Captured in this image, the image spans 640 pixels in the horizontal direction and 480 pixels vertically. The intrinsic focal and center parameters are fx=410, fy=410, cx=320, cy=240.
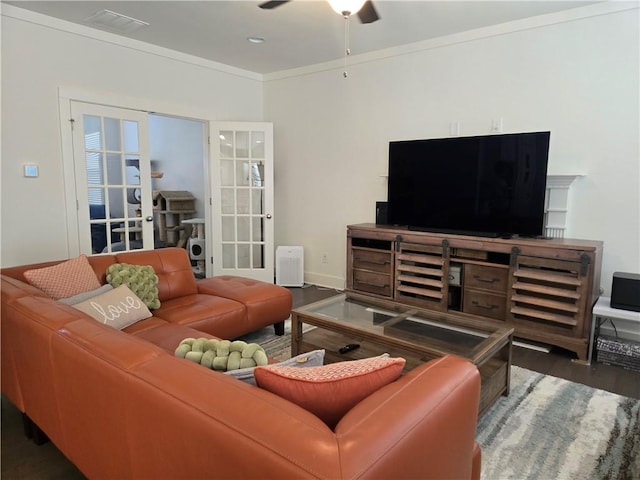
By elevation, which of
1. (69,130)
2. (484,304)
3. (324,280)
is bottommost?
(324,280)

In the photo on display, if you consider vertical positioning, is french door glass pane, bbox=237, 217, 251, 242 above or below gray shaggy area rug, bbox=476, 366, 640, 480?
above

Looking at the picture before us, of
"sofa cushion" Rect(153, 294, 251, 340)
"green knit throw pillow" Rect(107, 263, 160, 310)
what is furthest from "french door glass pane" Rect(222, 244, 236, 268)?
"green knit throw pillow" Rect(107, 263, 160, 310)

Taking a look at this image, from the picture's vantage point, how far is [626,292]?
114 inches

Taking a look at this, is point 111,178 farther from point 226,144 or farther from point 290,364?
point 290,364

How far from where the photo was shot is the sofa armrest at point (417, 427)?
0.84m

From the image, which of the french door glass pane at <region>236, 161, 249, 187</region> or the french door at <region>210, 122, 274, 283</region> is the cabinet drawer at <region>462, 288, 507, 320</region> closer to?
the french door at <region>210, 122, 274, 283</region>

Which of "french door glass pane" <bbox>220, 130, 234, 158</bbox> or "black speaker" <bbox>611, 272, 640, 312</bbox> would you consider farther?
"french door glass pane" <bbox>220, 130, 234, 158</bbox>

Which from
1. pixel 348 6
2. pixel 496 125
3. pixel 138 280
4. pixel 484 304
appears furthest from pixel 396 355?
pixel 496 125

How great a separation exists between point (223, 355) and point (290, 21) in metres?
3.34

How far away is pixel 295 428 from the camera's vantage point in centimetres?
86

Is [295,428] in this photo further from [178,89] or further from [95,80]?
[178,89]

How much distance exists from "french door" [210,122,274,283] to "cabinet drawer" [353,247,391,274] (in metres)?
1.35

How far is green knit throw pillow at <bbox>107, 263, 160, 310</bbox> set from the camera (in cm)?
271

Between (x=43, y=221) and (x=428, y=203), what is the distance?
359cm
